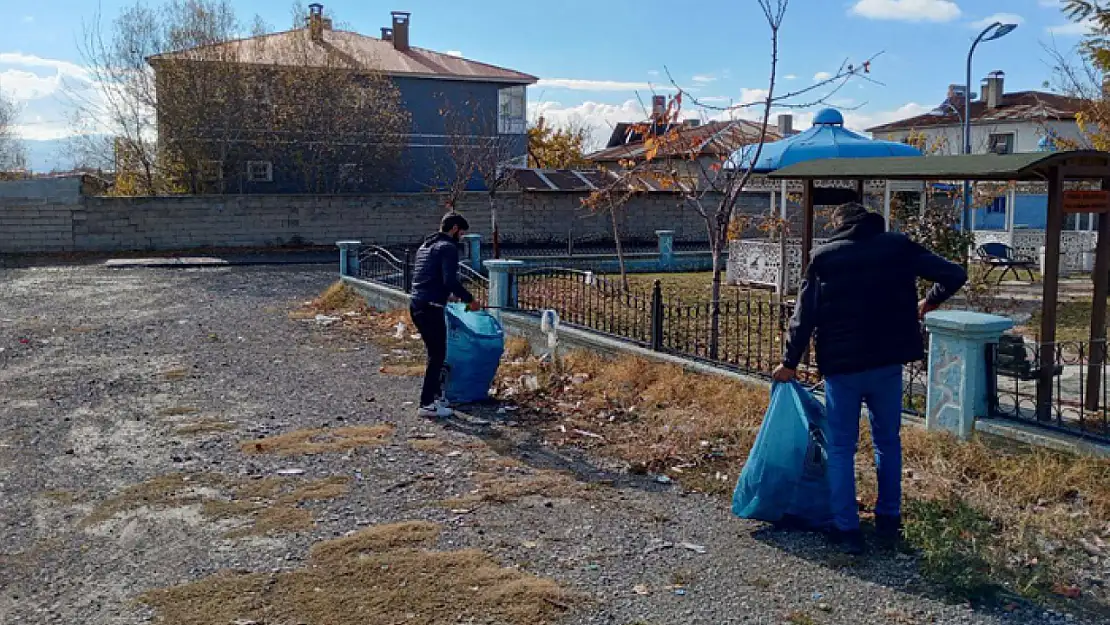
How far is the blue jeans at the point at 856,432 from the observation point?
4797 millimetres

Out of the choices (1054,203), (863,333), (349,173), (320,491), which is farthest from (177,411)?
(349,173)

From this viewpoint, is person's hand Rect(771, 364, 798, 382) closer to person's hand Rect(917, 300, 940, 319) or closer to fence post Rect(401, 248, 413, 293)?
person's hand Rect(917, 300, 940, 319)

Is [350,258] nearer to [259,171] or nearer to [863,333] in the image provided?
[863,333]

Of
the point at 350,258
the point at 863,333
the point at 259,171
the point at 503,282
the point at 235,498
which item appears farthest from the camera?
the point at 259,171

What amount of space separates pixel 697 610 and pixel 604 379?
437 cm

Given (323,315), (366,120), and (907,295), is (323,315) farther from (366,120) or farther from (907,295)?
(366,120)

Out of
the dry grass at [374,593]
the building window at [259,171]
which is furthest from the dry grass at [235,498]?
the building window at [259,171]

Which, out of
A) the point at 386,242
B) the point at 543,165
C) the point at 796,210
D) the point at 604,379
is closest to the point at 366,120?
the point at 386,242

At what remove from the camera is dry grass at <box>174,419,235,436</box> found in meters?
7.42

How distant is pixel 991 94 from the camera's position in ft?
141

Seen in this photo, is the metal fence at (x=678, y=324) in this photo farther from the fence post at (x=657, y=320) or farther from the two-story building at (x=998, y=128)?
the two-story building at (x=998, y=128)

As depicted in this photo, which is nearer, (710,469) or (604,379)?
(710,469)

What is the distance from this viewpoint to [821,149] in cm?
1338

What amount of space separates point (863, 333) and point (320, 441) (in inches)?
158
